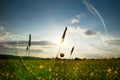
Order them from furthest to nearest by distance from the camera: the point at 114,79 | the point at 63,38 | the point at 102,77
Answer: the point at 102,77, the point at 114,79, the point at 63,38

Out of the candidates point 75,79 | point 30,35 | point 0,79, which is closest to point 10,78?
point 0,79

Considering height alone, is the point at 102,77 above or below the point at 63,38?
below

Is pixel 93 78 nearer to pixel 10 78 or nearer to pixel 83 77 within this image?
pixel 83 77

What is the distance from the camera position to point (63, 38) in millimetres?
6148

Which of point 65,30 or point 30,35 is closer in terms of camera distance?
point 65,30

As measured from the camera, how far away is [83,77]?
8.09 m

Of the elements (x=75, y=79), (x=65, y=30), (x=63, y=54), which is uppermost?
(x=65, y=30)

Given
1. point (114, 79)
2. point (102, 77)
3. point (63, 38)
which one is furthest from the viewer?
point (102, 77)

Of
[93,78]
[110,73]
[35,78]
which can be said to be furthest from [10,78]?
[110,73]

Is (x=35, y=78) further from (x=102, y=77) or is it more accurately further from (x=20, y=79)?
(x=102, y=77)

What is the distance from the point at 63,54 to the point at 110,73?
6.55ft

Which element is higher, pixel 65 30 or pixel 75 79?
pixel 65 30

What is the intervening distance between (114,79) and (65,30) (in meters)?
2.59

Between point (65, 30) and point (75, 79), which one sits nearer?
point (65, 30)
